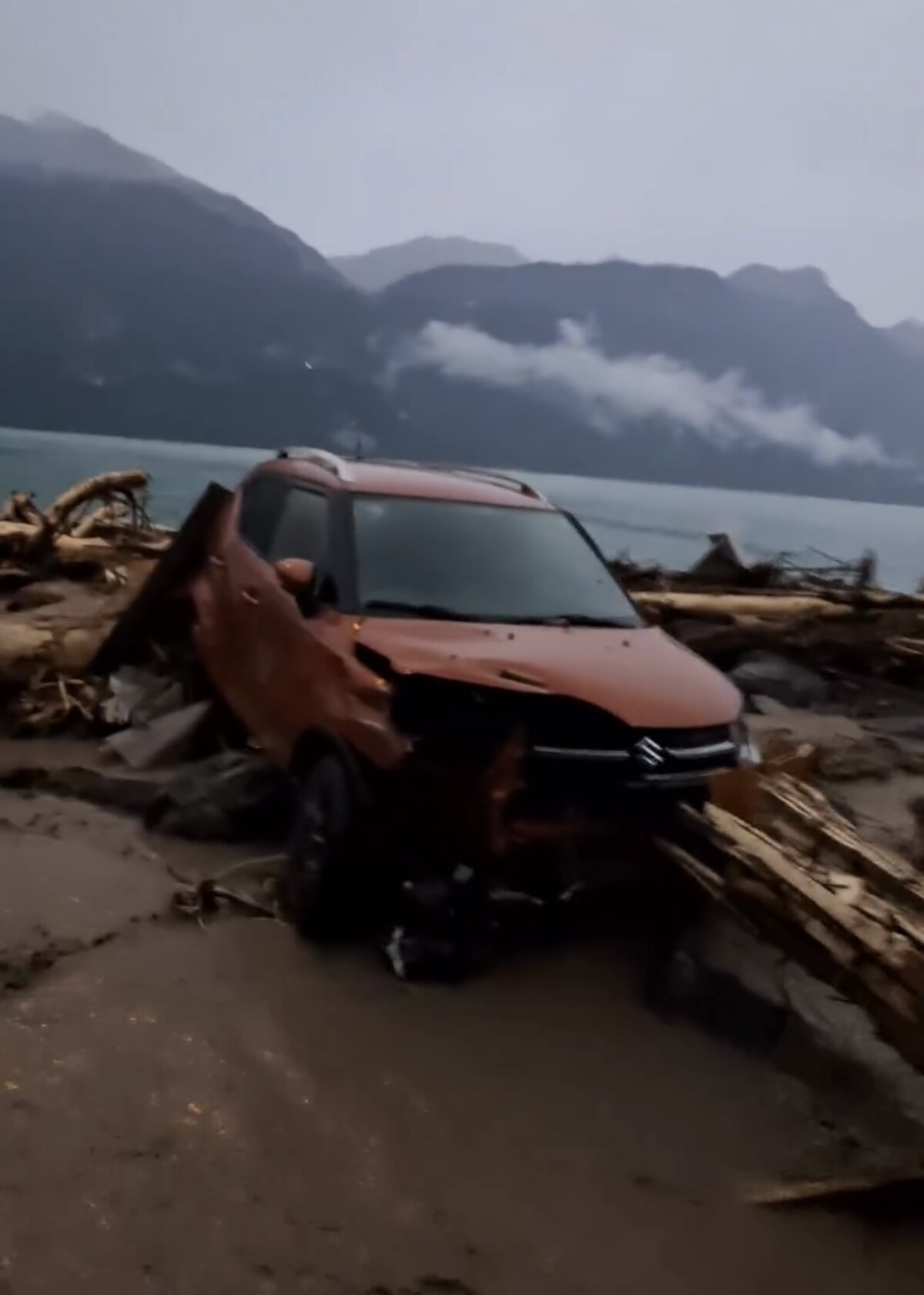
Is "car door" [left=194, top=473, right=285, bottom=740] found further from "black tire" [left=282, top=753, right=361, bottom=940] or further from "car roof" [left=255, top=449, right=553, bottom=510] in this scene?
"black tire" [left=282, top=753, right=361, bottom=940]

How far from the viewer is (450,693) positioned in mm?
4316

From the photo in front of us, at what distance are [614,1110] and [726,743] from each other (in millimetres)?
1547

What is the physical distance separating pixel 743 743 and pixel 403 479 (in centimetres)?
224

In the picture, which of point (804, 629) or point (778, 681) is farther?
point (804, 629)

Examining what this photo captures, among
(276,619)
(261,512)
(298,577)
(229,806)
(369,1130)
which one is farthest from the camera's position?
(261,512)

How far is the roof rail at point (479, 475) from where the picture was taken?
6.48 meters

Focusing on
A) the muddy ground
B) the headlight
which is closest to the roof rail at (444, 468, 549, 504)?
the headlight

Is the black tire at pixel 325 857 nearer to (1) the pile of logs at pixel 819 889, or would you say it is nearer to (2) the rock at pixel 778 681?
(1) the pile of logs at pixel 819 889

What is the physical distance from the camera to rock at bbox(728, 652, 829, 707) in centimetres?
1051

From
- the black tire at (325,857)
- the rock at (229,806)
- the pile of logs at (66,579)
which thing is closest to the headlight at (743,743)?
the black tire at (325,857)

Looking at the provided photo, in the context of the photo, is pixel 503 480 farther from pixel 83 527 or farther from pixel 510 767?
pixel 83 527

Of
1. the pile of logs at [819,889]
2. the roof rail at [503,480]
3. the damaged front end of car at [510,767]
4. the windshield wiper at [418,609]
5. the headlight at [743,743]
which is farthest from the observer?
the roof rail at [503,480]

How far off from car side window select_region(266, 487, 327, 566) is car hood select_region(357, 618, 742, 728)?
0.84m

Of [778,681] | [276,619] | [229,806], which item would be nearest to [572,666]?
[276,619]
